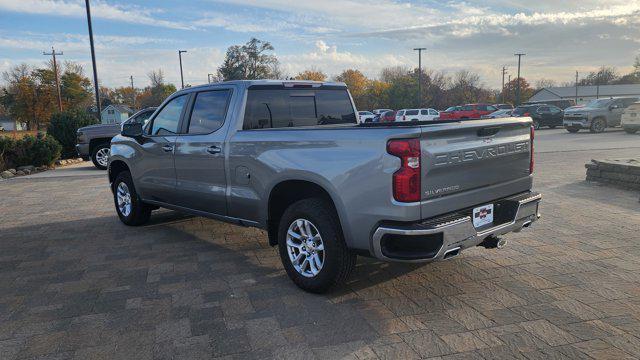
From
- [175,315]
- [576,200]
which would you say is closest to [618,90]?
[576,200]

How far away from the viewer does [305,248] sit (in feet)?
13.3

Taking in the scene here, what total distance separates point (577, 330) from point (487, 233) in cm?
90

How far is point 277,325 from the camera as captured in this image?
11.5ft

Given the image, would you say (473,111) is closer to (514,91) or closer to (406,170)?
(406,170)

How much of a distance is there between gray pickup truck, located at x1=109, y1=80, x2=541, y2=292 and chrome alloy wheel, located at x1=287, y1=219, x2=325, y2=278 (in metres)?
0.01

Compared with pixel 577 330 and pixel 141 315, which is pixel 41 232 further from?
pixel 577 330

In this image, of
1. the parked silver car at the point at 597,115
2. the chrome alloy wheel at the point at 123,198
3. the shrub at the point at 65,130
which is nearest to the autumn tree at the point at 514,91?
the parked silver car at the point at 597,115

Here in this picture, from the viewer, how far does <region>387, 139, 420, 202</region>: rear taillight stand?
3225mm

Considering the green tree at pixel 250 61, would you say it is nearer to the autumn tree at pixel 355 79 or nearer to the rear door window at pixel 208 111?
the autumn tree at pixel 355 79

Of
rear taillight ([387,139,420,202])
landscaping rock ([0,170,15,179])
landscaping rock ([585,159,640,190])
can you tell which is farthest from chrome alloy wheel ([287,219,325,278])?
landscaping rock ([0,170,15,179])

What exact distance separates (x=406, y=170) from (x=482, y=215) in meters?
0.93

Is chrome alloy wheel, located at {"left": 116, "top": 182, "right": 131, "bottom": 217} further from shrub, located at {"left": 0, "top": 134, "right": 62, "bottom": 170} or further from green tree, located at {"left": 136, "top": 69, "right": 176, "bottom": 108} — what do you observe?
green tree, located at {"left": 136, "top": 69, "right": 176, "bottom": 108}

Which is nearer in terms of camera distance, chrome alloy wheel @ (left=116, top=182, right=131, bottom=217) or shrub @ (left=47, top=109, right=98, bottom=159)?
chrome alloy wheel @ (left=116, top=182, right=131, bottom=217)

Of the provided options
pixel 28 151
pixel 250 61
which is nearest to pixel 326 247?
pixel 28 151
